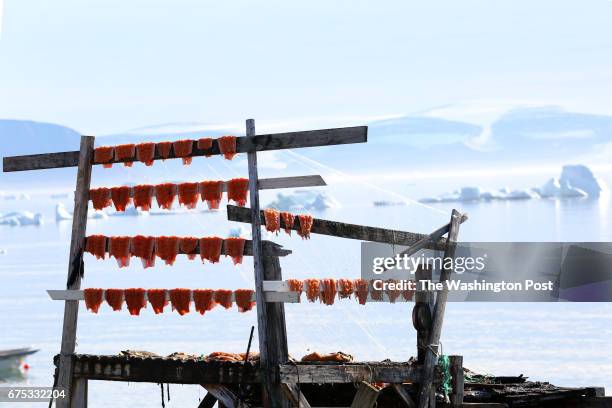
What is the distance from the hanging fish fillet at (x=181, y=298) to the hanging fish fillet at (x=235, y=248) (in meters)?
0.79

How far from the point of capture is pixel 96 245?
631 inches

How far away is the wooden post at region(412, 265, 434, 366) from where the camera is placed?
50.3 feet

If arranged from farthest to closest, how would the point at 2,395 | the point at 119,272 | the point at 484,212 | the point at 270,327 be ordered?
the point at 484,212, the point at 119,272, the point at 2,395, the point at 270,327

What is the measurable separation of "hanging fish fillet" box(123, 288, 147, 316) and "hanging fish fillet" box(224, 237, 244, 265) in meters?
1.38

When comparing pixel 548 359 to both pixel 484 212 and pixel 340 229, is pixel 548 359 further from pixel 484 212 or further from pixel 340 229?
pixel 484 212

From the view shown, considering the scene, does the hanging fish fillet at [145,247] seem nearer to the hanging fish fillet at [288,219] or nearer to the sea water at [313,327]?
the hanging fish fillet at [288,219]

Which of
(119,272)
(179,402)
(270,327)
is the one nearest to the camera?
(270,327)

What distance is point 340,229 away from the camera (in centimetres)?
1515

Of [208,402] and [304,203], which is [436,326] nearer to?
[208,402]

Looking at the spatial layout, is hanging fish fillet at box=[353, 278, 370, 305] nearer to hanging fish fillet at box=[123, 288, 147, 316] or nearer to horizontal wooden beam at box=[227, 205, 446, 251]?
horizontal wooden beam at box=[227, 205, 446, 251]

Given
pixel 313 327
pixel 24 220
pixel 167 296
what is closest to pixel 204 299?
pixel 167 296

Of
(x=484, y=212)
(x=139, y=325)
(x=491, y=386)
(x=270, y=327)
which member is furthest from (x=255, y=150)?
(x=484, y=212)

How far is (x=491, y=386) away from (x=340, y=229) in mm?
3451

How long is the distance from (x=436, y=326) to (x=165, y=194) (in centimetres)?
384
